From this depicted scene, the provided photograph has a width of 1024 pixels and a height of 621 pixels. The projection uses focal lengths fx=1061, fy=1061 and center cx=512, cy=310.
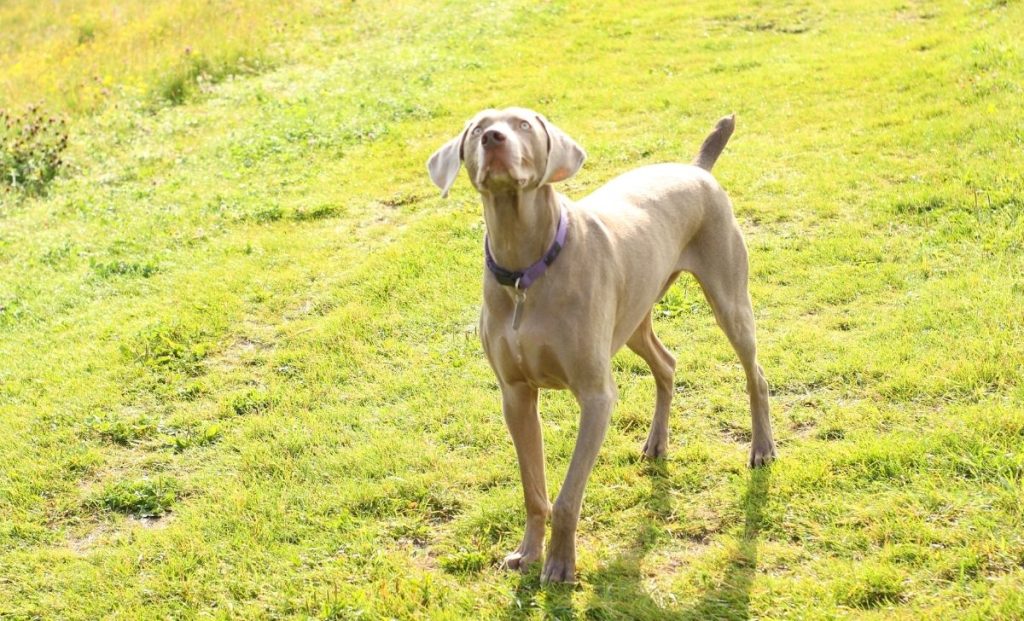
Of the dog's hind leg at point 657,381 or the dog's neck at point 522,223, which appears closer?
the dog's neck at point 522,223

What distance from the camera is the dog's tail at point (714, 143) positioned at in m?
5.28

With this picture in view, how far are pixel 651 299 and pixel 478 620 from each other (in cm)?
154

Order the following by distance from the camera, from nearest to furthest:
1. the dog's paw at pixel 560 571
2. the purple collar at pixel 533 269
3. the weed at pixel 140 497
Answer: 1. the purple collar at pixel 533 269
2. the dog's paw at pixel 560 571
3. the weed at pixel 140 497

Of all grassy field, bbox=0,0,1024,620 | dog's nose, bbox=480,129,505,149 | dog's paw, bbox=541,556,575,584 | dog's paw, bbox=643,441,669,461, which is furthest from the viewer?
dog's paw, bbox=643,441,669,461

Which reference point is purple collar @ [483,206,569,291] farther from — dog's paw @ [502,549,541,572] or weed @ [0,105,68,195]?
weed @ [0,105,68,195]

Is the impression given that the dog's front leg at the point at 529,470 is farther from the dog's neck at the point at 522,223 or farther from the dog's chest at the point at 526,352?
the dog's neck at the point at 522,223

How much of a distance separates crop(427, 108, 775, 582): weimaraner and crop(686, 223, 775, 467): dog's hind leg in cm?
21

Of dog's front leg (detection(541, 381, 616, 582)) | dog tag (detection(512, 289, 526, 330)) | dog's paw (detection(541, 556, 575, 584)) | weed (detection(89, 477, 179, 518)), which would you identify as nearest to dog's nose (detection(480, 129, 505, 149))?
dog tag (detection(512, 289, 526, 330))

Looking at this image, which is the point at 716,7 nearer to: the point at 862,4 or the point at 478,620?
the point at 862,4

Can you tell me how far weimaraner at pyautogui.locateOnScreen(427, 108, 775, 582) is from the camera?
12.8 ft

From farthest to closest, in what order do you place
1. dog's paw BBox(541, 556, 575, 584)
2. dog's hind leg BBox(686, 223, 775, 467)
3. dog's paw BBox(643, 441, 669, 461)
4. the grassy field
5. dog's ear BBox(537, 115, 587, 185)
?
dog's paw BBox(643, 441, 669, 461) < dog's hind leg BBox(686, 223, 775, 467) < the grassy field < dog's paw BBox(541, 556, 575, 584) < dog's ear BBox(537, 115, 587, 185)

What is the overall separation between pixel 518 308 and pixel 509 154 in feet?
2.02

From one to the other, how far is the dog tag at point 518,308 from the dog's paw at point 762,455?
154 cm

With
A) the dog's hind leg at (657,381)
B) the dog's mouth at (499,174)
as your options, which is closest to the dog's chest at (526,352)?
the dog's mouth at (499,174)
